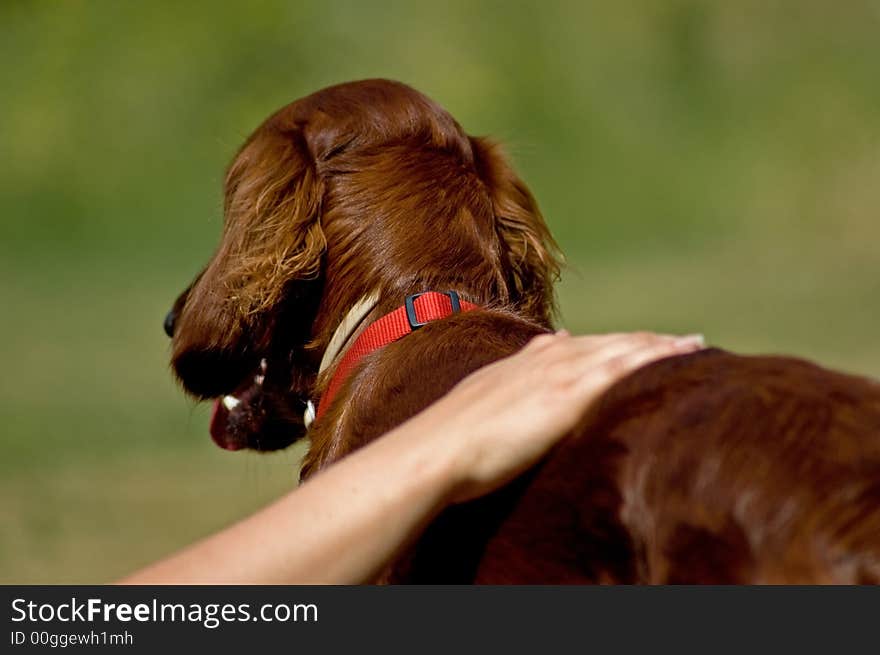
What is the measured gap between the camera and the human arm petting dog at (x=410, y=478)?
1043 mm

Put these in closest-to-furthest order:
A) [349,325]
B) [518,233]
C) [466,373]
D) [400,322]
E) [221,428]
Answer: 1. [466,373]
2. [400,322]
3. [349,325]
4. [518,233]
5. [221,428]

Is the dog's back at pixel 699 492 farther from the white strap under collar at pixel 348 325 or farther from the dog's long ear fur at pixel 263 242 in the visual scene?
the dog's long ear fur at pixel 263 242

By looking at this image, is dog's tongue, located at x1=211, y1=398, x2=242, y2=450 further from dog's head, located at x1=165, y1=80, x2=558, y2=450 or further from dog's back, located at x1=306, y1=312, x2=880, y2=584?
dog's back, located at x1=306, y1=312, x2=880, y2=584

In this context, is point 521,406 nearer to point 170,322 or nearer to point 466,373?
Result: point 466,373

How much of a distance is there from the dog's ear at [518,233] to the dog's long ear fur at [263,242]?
11.7 inches

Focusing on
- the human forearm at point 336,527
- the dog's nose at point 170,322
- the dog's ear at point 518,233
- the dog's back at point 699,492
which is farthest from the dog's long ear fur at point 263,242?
the human forearm at point 336,527

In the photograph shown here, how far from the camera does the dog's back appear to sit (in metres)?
0.99

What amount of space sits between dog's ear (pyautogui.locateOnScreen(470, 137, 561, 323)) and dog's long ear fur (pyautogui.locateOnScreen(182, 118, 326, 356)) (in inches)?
11.7

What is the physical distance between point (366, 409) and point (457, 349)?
0.15 meters

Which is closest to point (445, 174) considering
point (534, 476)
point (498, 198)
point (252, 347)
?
point (498, 198)

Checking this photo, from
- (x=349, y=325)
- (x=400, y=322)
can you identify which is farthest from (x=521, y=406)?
(x=349, y=325)

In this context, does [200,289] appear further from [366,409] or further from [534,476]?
[534,476]

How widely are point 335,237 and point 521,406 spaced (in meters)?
0.89

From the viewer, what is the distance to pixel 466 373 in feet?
4.94
